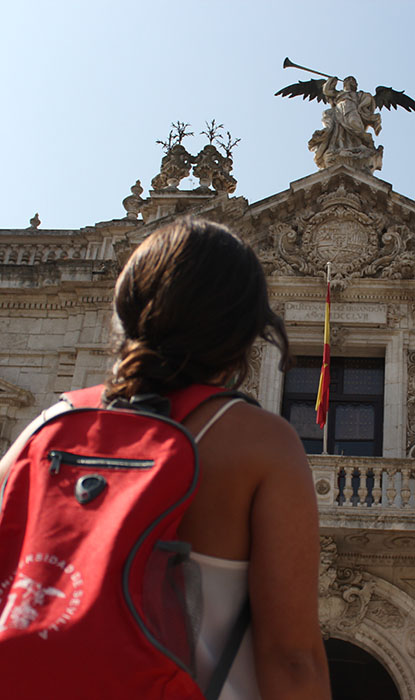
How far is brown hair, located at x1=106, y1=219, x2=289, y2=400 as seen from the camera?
1710mm

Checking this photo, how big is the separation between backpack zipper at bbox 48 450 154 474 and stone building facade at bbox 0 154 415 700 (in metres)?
8.64

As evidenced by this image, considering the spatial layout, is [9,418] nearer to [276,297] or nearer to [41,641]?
[276,297]

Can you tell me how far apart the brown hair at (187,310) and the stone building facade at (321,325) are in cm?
838

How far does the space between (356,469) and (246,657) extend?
30.1ft

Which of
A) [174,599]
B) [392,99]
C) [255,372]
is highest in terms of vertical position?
[392,99]

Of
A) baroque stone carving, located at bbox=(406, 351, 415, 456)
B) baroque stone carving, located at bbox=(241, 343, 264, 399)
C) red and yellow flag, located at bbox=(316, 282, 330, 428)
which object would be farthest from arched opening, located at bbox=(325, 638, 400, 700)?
baroque stone carving, located at bbox=(241, 343, 264, 399)

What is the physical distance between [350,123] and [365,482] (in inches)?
259

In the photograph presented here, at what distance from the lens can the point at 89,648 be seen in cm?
131

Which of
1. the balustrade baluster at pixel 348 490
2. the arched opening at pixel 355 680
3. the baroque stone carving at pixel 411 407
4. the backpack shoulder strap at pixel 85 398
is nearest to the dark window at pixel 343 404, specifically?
the baroque stone carving at pixel 411 407

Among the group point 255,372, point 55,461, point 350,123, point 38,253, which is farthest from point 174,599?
point 350,123

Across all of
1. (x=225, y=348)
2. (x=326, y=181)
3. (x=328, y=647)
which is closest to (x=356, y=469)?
(x=328, y=647)

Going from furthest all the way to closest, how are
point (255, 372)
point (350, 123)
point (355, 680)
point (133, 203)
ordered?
Result: point (133, 203)
point (350, 123)
point (255, 372)
point (355, 680)

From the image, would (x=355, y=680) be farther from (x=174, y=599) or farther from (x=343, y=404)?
(x=174, y=599)

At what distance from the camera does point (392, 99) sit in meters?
15.2
